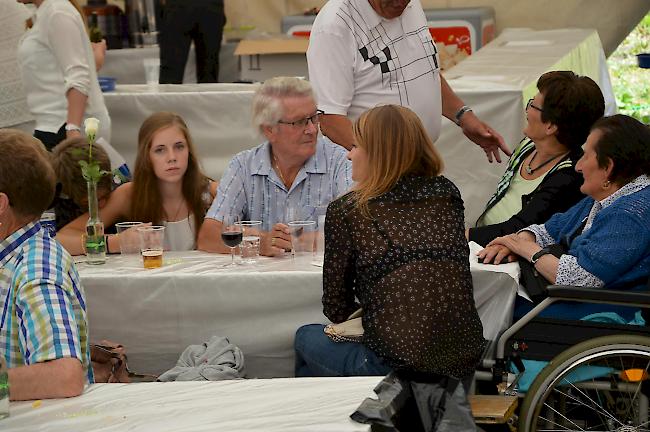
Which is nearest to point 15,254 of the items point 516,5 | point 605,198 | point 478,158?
point 605,198

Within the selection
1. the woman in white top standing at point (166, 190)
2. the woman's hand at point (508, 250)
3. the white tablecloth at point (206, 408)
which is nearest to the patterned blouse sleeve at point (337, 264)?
the woman's hand at point (508, 250)

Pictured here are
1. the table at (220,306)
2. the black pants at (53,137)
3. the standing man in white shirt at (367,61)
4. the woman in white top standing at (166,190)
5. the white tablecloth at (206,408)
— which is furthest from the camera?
the black pants at (53,137)

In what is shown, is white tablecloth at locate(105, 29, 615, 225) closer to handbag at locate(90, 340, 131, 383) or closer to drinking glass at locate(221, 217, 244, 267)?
drinking glass at locate(221, 217, 244, 267)

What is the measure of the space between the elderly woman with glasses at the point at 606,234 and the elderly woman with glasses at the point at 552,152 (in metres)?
0.29

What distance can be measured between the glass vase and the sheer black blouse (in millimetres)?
849

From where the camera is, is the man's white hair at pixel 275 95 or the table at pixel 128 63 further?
the table at pixel 128 63

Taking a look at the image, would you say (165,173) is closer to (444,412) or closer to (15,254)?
(15,254)

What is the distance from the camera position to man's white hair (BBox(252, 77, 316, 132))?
11.6 feet

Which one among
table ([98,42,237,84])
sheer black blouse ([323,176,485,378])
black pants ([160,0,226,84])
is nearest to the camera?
sheer black blouse ([323,176,485,378])

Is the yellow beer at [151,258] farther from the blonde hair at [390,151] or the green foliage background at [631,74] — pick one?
the green foliage background at [631,74]

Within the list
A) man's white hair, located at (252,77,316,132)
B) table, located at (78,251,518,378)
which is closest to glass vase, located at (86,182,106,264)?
table, located at (78,251,518,378)

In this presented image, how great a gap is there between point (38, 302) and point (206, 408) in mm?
405

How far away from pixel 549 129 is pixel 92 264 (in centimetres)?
155

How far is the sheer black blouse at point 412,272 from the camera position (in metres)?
2.67
